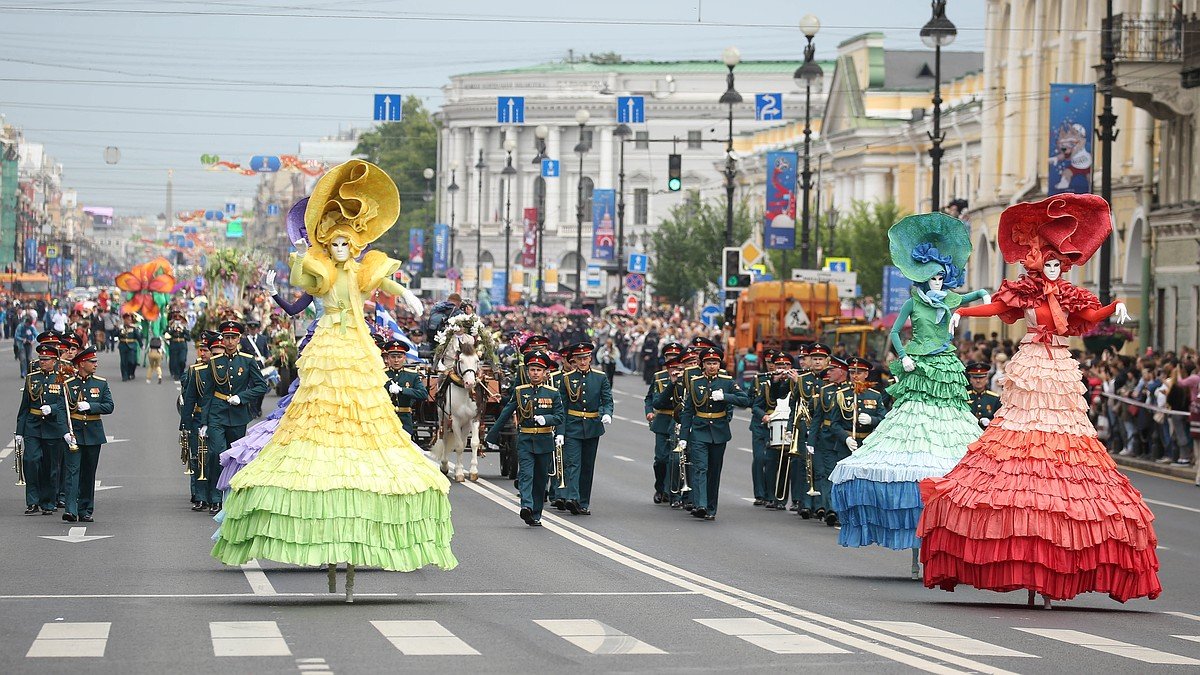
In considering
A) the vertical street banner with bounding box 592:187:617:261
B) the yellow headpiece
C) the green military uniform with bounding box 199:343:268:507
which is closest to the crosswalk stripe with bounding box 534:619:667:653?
the yellow headpiece

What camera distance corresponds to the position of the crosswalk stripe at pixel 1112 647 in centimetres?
1217

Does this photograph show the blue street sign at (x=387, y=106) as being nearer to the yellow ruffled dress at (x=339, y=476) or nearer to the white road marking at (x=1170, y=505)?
the white road marking at (x=1170, y=505)

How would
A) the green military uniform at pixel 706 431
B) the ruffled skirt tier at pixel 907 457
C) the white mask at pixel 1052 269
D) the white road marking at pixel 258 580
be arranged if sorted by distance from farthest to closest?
the green military uniform at pixel 706 431
the ruffled skirt tier at pixel 907 457
the white mask at pixel 1052 269
the white road marking at pixel 258 580

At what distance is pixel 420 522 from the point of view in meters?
A: 13.9

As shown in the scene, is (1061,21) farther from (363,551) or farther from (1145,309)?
(363,551)

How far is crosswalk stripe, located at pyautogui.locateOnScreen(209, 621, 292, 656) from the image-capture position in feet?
38.0

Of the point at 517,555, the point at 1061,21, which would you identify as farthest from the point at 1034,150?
the point at 517,555

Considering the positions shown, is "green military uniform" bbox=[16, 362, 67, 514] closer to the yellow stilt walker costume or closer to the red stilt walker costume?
the yellow stilt walker costume

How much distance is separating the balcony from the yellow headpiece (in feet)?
98.4

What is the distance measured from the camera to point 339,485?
534 inches

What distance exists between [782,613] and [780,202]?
41.4 meters

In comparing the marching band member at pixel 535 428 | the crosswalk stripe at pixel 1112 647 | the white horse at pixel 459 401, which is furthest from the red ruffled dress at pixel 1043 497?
the white horse at pixel 459 401

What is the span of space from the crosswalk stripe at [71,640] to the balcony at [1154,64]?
3280 cm

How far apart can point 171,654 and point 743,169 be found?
95.0 metres
